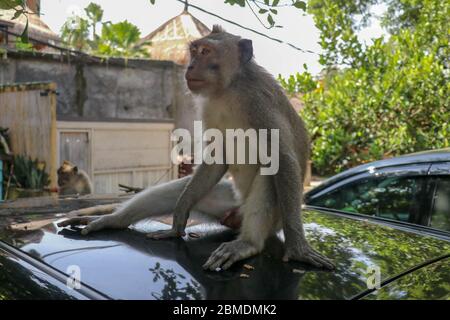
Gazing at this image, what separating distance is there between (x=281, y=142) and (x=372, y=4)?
420 inches

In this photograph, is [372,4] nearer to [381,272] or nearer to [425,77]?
[425,77]

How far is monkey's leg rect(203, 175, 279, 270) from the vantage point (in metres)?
2.31

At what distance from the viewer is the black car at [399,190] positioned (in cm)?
376

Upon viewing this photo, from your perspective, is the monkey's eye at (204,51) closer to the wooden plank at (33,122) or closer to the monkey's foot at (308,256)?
the monkey's foot at (308,256)

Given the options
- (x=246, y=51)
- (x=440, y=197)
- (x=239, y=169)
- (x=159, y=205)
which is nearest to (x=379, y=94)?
(x=440, y=197)

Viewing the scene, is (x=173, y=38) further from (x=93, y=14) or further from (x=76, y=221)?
(x=76, y=221)

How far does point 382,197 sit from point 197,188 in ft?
6.32

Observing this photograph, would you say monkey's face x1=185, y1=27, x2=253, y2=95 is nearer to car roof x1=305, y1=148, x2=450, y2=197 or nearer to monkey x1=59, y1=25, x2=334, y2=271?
monkey x1=59, y1=25, x2=334, y2=271

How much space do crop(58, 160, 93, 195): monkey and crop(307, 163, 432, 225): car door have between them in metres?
5.96

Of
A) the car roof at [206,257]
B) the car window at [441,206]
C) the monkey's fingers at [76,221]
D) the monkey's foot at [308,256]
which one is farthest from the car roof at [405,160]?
the monkey's fingers at [76,221]

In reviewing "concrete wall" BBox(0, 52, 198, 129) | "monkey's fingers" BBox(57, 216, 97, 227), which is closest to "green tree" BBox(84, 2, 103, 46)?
"concrete wall" BBox(0, 52, 198, 129)

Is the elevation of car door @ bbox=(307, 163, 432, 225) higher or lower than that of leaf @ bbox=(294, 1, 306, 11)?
lower

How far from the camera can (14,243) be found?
237 centimetres
